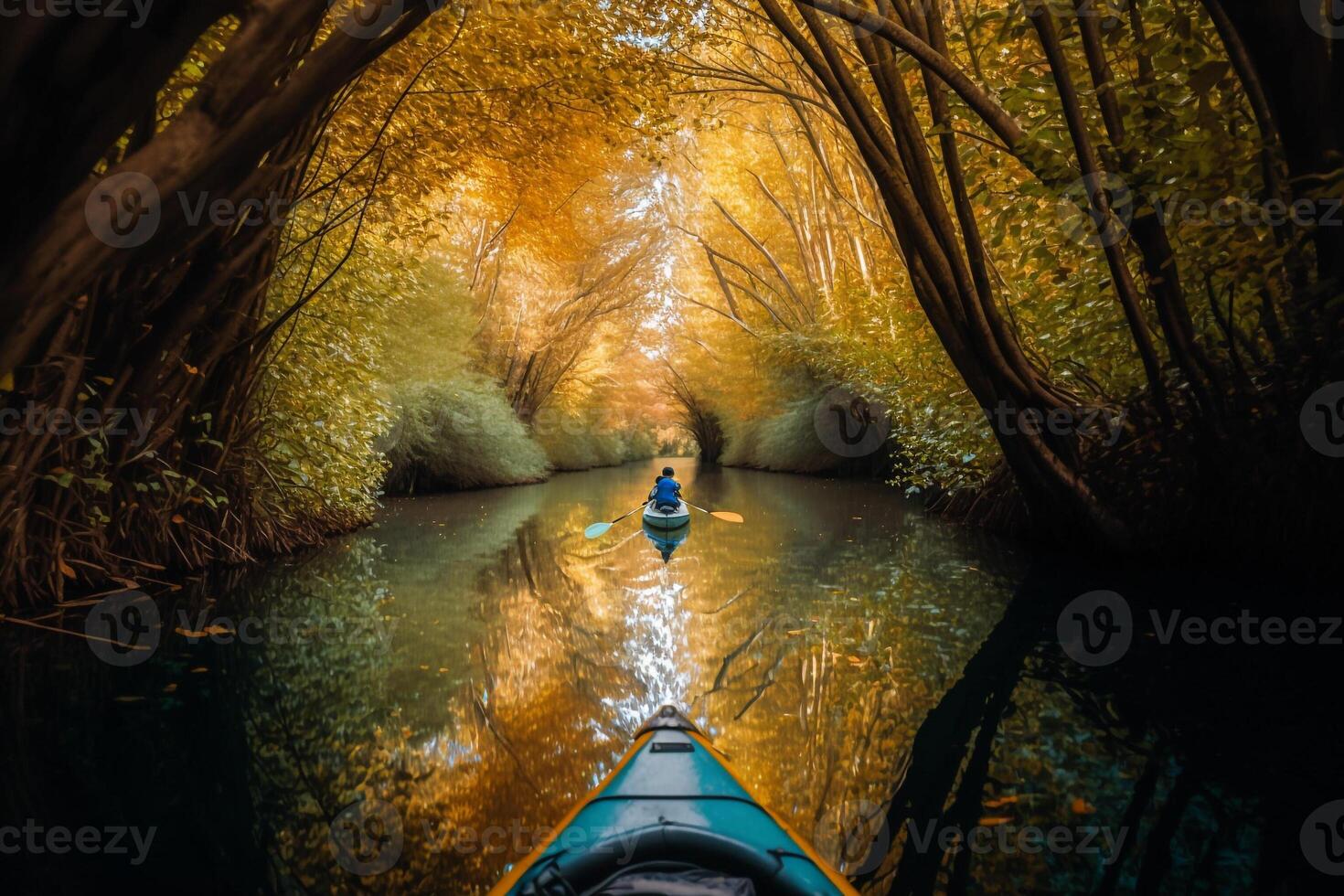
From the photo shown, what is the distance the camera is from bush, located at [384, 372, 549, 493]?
45.5 feet

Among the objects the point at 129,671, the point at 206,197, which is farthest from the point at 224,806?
the point at 206,197

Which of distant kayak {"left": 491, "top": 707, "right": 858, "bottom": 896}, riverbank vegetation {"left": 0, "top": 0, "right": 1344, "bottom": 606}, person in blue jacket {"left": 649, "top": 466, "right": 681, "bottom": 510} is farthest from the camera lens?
person in blue jacket {"left": 649, "top": 466, "right": 681, "bottom": 510}

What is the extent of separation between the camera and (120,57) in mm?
2322

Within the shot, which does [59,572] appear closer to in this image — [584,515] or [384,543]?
[384,543]

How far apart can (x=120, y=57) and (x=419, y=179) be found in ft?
15.8

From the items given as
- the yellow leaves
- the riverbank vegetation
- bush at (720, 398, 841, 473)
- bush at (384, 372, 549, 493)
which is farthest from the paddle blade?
bush at (720, 398, 841, 473)

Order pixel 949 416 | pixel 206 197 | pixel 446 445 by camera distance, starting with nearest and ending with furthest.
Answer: pixel 206 197
pixel 949 416
pixel 446 445

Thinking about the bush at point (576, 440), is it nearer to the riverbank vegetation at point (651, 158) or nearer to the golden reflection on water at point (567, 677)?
the riverbank vegetation at point (651, 158)

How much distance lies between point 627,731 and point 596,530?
21.7 ft

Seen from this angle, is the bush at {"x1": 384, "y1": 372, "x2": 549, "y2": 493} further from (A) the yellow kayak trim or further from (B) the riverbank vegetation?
(A) the yellow kayak trim

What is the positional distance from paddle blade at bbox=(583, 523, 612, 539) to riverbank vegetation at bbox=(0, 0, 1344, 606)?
2.97 m

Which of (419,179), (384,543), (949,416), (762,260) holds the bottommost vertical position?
(384,543)

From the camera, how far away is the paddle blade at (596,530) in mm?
9297

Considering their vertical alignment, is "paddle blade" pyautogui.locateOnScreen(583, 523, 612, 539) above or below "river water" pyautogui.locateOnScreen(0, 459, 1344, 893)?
below
